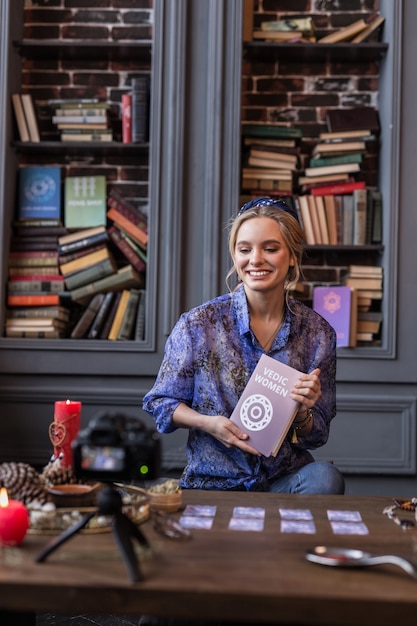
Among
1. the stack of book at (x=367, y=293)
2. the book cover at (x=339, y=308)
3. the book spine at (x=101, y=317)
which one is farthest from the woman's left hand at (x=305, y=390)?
the book spine at (x=101, y=317)

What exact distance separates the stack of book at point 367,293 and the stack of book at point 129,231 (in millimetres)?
988

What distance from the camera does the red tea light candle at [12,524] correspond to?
1227 mm

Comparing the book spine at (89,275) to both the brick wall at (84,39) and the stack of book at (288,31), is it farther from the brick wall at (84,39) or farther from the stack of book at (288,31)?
the stack of book at (288,31)

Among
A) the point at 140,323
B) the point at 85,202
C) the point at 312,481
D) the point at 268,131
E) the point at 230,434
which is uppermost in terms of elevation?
the point at 268,131

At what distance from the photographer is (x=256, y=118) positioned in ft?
12.7

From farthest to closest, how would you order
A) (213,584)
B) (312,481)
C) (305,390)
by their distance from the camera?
(312,481) → (305,390) → (213,584)

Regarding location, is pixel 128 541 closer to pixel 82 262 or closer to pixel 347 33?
pixel 82 262

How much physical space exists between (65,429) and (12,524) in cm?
40

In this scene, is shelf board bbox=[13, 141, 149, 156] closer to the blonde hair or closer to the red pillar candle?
the blonde hair

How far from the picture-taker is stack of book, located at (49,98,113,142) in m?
3.67

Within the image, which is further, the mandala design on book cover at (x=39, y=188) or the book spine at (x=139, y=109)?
the mandala design on book cover at (x=39, y=188)

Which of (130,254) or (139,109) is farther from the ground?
(139,109)

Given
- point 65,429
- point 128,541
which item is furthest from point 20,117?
point 128,541

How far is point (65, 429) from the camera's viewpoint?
63.9 inches
